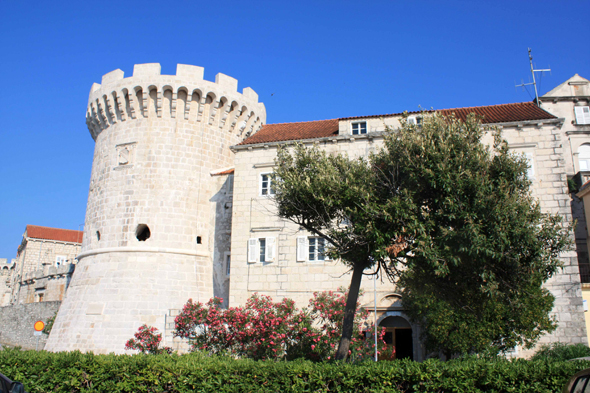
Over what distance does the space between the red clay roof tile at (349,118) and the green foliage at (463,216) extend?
9.37 m

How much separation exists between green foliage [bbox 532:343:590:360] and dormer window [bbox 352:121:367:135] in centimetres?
1223

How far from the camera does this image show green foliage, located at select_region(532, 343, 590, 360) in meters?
16.6

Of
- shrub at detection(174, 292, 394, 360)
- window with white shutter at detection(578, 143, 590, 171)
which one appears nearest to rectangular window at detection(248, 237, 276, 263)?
shrub at detection(174, 292, 394, 360)

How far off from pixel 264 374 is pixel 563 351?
12.6 metres

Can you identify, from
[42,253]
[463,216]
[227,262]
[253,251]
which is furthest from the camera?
[42,253]

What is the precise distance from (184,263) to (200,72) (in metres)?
10.8

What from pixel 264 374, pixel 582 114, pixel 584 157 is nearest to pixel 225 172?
pixel 264 374

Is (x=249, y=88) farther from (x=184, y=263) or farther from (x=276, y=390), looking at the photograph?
(x=276, y=390)

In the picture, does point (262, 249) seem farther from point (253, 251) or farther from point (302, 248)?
point (302, 248)

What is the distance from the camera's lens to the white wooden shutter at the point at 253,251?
2198 cm

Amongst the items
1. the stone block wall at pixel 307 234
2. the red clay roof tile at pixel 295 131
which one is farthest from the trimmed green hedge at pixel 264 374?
the red clay roof tile at pixel 295 131

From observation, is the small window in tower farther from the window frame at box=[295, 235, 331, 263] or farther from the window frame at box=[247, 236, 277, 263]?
the window frame at box=[295, 235, 331, 263]

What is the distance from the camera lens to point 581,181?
26859 mm

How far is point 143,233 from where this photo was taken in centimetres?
2439
